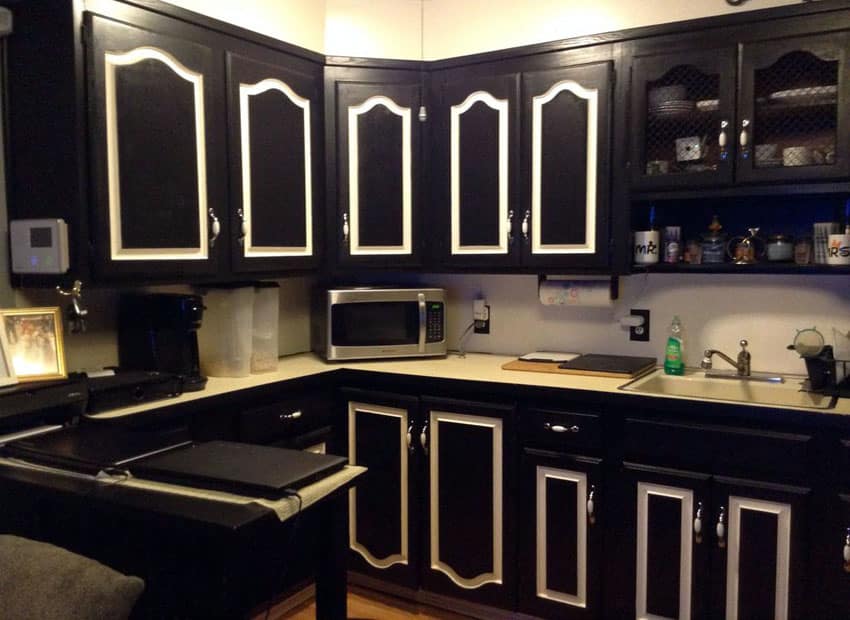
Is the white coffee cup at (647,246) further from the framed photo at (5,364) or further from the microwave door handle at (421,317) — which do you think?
the framed photo at (5,364)

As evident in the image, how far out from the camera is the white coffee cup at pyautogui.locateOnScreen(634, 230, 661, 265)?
268 centimetres

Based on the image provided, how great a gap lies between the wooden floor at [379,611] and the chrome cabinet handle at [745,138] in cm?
187

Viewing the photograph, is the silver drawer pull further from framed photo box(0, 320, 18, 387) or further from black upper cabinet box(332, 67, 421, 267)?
framed photo box(0, 320, 18, 387)

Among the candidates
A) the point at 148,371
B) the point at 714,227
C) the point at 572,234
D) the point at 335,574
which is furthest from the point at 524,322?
the point at 335,574

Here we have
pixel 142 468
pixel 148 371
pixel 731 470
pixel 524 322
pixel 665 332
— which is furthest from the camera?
pixel 524 322

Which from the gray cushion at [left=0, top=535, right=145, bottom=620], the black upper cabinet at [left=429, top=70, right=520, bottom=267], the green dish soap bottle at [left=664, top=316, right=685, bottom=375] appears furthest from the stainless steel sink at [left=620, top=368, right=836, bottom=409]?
the gray cushion at [left=0, top=535, right=145, bottom=620]

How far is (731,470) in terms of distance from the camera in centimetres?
223

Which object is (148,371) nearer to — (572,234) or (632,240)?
(572,234)

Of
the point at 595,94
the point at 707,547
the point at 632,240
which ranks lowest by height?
the point at 707,547

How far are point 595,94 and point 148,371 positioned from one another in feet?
5.88

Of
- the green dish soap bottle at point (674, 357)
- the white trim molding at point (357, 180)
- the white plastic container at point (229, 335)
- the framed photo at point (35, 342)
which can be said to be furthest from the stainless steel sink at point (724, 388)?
the framed photo at point (35, 342)

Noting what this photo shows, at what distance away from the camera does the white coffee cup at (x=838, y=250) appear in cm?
236

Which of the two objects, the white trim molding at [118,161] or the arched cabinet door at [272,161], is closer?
the white trim molding at [118,161]

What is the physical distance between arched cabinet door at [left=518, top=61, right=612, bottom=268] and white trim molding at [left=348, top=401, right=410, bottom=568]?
2.53ft
